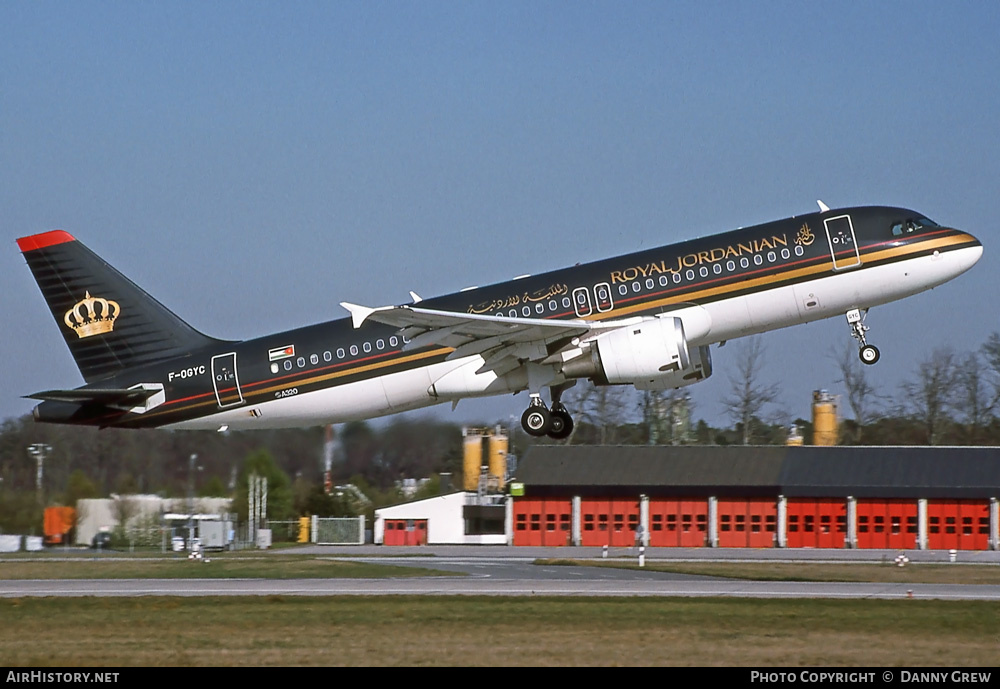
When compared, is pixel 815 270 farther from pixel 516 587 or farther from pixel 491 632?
A: pixel 491 632

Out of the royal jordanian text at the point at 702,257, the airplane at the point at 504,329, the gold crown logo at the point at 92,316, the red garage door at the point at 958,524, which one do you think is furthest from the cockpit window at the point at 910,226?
the red garage door at the point at 958,524

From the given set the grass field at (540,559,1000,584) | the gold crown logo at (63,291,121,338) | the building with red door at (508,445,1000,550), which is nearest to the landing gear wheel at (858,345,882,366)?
the grass field at (540,559,1000,584)

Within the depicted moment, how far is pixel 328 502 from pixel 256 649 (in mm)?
42764

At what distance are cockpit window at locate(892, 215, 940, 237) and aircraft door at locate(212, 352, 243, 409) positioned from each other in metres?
17.5

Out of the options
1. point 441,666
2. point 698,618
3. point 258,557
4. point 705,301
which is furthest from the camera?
point 258,557

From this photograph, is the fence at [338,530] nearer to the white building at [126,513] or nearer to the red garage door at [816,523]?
the white building at [126,513]

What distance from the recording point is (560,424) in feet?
117

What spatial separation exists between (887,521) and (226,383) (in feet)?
132

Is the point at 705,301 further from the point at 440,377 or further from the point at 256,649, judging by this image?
the point at 256,649

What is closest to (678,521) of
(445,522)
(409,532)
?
(445,522)

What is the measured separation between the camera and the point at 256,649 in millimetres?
22406

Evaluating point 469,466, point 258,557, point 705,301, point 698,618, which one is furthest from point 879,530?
point 698,618
